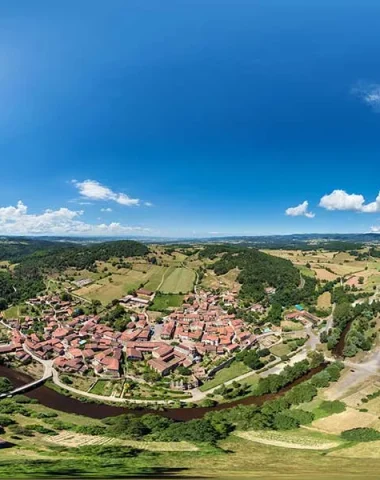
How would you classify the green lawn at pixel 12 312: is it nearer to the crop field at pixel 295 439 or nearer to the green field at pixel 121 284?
the green field at pixel 121 284

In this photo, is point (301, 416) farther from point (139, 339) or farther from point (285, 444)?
point (139, 339)

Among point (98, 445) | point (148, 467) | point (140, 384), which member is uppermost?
point (148, 467)

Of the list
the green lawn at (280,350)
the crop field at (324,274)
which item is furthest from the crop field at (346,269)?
the green lawn at (280,350)

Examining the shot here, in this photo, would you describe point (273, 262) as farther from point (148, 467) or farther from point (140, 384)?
point (148, 467)

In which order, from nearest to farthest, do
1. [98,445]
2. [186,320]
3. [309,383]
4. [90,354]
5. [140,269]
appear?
1. [98,445]
2. [309,383]
3. [90,354]
4. [186,320]
5. [140,269]

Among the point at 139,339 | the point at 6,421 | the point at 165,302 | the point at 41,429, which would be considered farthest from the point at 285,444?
the point at 165,302

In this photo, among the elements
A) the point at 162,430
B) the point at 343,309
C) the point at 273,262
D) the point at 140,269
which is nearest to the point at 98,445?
the point at 162,430

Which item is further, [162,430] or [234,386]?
[234,386]
